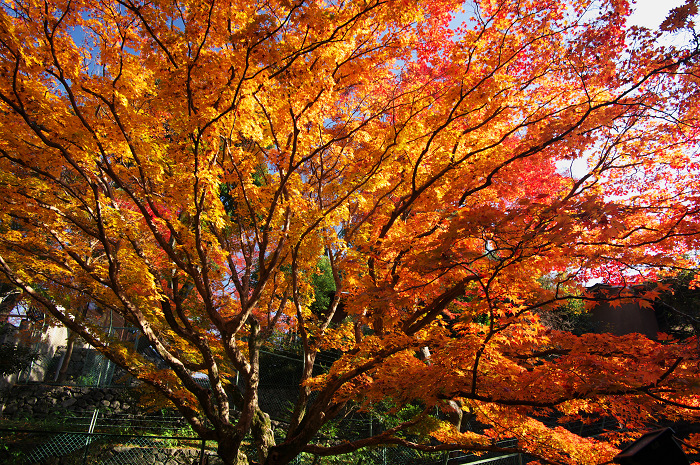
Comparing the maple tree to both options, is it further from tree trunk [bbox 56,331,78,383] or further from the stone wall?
tree trunk [bbox 56,331,78,383]

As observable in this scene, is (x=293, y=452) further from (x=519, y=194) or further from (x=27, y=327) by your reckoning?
(x=27, y=327)

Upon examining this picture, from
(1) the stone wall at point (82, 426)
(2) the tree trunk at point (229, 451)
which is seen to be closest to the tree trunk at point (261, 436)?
(2) the tree trunk at point (229, 451)

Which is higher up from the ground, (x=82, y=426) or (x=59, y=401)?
(x=59, y=401)

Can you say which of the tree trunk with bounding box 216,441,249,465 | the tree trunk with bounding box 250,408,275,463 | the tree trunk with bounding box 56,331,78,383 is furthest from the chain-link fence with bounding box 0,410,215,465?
the tree trunk with bounding box 56,331,78,383

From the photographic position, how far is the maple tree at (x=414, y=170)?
366 centimetres

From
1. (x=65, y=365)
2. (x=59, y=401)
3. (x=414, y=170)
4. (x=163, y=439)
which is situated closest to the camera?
(x=414, y=170)

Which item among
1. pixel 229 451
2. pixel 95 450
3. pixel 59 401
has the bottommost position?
pixel 95 450

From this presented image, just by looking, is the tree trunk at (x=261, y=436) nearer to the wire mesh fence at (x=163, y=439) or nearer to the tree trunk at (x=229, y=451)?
the tree trunk at (x=229, y=451)

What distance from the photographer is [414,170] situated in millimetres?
5062

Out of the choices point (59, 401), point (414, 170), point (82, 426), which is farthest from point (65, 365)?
point (414, 170)

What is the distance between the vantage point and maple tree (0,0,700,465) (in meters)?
3.66

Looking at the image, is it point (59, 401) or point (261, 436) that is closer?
point (261, 436)

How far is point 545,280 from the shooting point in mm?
14320

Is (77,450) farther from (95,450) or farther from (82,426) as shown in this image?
(82,426)
